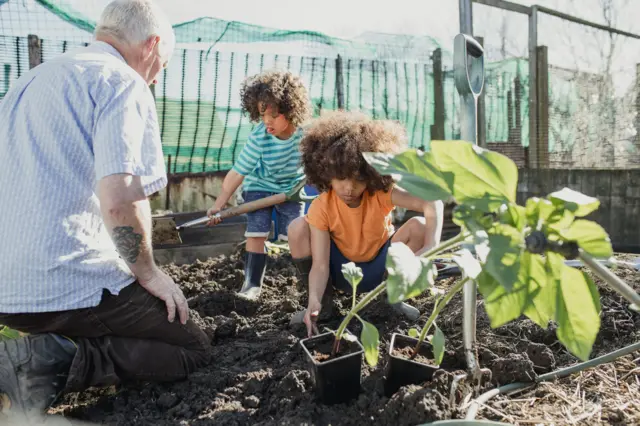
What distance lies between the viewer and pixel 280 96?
3582 mm

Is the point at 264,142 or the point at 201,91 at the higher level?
the point at 201,91

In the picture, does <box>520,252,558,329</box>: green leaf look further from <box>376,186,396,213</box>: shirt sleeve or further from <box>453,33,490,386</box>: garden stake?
<box>376,186,396,213</box>: shirt sleeve

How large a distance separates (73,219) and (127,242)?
191mm

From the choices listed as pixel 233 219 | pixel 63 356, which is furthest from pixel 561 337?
pixel 233 219

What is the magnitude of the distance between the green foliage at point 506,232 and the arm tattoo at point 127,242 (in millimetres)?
1072

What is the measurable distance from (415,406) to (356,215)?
4.01 ft

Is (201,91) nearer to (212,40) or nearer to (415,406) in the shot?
(212,40)

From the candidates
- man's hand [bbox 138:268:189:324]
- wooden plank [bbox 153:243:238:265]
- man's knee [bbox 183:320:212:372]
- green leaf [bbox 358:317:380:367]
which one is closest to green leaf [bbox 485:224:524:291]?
green leaf [bbox 358:317:380:367]

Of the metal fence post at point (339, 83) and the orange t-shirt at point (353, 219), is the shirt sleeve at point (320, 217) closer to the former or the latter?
the orange t-shirt at point (353, 219)

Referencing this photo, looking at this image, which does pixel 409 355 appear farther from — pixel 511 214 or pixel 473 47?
pixel 473 47

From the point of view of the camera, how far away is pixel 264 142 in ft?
11.8

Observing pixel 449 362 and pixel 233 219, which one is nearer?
pixel 449 362

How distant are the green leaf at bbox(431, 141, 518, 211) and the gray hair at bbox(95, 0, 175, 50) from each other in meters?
1.40

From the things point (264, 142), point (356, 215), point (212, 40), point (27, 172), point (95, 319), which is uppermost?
point (212, 40)
